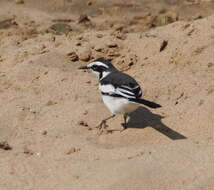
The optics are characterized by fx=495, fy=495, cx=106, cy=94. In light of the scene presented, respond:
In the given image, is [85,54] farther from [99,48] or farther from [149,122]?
[149,122]

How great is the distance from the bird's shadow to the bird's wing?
596mm

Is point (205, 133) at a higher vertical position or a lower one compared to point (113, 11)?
lower

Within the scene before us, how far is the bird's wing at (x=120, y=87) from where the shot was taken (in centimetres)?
681

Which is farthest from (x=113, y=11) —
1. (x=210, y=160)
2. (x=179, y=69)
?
(x=210, y=160)

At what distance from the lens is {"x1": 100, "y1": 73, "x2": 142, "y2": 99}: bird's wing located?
6.81 m

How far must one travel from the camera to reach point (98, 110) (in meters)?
7.72

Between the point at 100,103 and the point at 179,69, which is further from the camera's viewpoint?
the point at 179,69

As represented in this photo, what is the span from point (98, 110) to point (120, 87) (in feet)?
2.90

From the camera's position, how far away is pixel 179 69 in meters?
8.84

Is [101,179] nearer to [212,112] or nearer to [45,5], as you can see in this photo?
[212,112]

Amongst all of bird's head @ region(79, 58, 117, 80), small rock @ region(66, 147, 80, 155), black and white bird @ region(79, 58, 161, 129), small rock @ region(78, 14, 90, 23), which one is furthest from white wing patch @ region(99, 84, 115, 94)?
small rock @ region(78, 14, 90, 23)

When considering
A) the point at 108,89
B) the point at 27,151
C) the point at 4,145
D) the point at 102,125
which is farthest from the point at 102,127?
the point at 4,145

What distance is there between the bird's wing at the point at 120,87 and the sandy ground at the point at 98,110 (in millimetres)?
558

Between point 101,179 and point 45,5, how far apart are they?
8991mm
